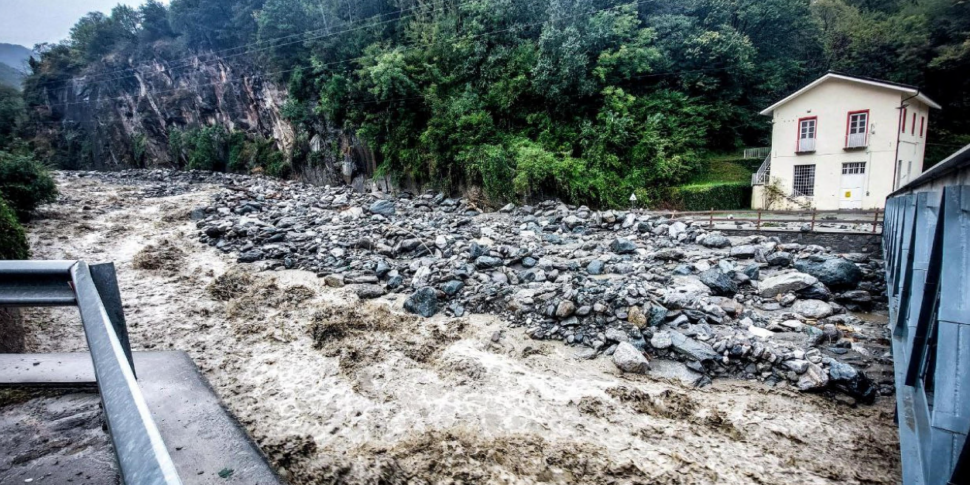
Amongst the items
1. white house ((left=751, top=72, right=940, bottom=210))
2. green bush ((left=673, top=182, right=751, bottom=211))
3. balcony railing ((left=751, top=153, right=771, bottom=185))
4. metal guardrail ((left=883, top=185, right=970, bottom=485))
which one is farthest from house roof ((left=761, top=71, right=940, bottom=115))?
metal guardrail ((left=883, top=185, right=970, bottom=485))

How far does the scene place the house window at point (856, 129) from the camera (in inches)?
636

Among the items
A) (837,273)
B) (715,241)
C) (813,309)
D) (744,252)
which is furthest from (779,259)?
(813,309)

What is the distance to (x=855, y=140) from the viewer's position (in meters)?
16.3

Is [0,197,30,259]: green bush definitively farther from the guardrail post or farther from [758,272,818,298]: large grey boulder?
[758,272,818,298]: large grey boulder

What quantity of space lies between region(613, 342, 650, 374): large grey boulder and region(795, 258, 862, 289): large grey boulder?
5.33 m

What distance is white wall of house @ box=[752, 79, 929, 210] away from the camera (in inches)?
623

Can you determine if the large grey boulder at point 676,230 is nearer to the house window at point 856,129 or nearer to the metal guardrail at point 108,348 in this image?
the house window at point 856,129

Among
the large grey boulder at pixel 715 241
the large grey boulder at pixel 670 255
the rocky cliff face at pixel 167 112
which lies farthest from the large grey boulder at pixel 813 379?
the rocky cliff face at pixel 167 112

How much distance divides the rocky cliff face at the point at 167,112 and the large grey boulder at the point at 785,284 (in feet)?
75.7

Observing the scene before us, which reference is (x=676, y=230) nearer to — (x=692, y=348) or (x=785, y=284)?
(x=785, y=284)

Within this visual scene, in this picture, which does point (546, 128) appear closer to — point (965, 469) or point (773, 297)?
point (773, 297)

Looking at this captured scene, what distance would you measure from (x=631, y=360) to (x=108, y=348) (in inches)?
215

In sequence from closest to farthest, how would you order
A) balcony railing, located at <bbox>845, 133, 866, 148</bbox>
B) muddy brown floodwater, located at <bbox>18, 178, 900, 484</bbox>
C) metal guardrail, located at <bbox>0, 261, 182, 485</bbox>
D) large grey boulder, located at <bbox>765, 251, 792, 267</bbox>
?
1. metal guardrail, located at <bbox>0, 261, 182, 485</bbox>
2. muddy brown floodwater, located at <bbox>18, 178, 900, 484</bbox>
3. large grey boulder, located at <bbox>765, 251, 792, 267</bbox>
4. balcony railing, located at <bbox>845, 133, 866, 148</bbox>

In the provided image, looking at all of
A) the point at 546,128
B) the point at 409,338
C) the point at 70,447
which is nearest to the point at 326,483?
the point at 70,447
